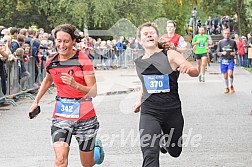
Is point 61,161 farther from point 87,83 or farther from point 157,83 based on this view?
point 157,83

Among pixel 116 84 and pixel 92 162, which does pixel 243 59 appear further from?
pixel 92 162

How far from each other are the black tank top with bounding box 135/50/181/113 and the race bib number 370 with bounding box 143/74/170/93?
4cm

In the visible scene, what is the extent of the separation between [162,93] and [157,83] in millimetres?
130

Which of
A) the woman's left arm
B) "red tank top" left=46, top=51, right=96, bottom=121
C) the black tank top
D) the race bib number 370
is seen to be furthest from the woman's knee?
the race bib number 370

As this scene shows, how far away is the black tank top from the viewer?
22.7 feet

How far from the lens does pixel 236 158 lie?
8773mm

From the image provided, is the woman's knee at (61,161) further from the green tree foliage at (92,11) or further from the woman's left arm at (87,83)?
the green tree foliage at (92,11)

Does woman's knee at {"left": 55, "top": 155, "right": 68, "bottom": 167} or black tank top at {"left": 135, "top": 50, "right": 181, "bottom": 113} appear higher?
black tank top at {"left": 135, "top": 50, "right": 181, "bottom": 113}

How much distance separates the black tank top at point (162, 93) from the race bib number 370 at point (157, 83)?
0.04 metres

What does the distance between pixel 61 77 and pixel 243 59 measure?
101 feet

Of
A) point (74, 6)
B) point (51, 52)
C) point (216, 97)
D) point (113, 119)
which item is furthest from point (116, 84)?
point (74, 6)

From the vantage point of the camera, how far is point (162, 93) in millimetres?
6930

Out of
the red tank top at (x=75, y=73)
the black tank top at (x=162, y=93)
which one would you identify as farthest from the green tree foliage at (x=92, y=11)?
the red tank top at (x=75, y=73)

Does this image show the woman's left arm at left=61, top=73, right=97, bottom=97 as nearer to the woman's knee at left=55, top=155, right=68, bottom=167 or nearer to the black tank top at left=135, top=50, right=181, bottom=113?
the black tank top at left=135, top=50, right=181, bottom=113
